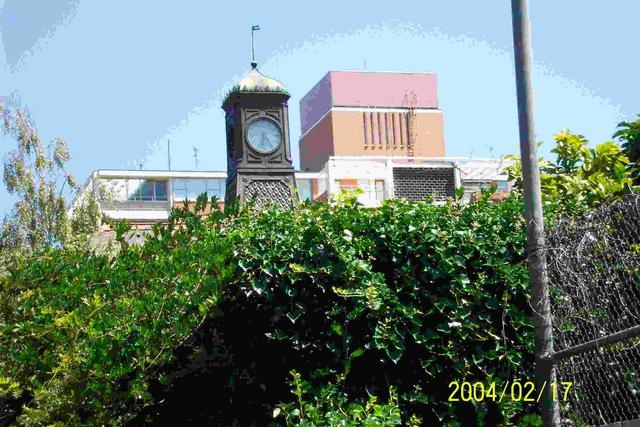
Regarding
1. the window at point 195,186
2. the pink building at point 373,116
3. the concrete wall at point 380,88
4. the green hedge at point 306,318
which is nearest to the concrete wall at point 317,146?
the pink building at point 373,116

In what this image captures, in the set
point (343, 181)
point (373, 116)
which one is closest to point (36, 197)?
point (343, 181)

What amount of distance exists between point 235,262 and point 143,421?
1.44 m

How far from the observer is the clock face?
1834 centimetres

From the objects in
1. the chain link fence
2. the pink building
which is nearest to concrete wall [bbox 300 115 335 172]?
the pink building

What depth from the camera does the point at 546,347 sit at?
299 inches

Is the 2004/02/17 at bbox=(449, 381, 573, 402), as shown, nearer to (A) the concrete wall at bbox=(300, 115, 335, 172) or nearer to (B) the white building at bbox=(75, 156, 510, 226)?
(B) the white building at bbox=(75, 156, 510, 226)

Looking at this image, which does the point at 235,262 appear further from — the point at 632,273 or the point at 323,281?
the point at 632,273

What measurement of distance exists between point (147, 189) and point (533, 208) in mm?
75848

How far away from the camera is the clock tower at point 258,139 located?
17609mm

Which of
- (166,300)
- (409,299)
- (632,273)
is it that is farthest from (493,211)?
(166,300)

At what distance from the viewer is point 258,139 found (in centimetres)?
1850

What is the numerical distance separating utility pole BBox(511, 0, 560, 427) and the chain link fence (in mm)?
170

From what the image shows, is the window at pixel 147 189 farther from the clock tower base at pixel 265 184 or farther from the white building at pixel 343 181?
the clock tower base at pixel 265 184

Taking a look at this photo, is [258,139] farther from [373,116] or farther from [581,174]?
[373,116]
